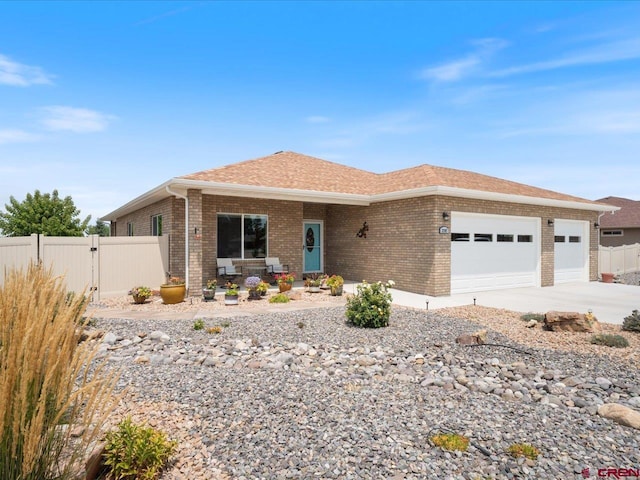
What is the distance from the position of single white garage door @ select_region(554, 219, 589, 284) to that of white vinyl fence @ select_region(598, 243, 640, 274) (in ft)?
12.1

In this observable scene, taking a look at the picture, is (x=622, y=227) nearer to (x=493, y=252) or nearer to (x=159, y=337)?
(x=493, y=252)

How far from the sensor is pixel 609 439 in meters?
3.21

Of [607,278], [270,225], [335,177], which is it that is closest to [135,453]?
[270,225]

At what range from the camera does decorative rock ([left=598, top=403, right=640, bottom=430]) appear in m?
3.48

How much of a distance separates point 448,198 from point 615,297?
615 centimetres

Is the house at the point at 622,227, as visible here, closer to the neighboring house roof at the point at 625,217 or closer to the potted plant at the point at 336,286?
the neighboring house roof at the point at 625,217

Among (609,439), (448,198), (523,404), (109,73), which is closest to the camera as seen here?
(609,439)

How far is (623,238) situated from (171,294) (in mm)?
31490

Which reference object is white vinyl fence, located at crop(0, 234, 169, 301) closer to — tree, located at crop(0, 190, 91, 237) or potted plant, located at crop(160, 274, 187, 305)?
potted plant, located at crop(160, 274, 187, 305)

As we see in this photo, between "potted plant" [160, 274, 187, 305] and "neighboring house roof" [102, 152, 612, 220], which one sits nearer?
"potted plant" [160, 274, 187, 305]

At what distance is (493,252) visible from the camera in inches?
494

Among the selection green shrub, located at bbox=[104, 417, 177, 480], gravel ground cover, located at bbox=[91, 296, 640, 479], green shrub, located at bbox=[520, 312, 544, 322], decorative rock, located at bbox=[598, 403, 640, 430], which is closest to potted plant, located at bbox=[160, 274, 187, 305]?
gravel ground cover, located at bbox=[91, 296, 640, 479]

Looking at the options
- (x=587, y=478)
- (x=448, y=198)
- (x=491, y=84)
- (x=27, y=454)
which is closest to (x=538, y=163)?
(x=491, y=84)

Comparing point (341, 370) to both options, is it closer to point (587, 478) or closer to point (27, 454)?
point (587, 478)
